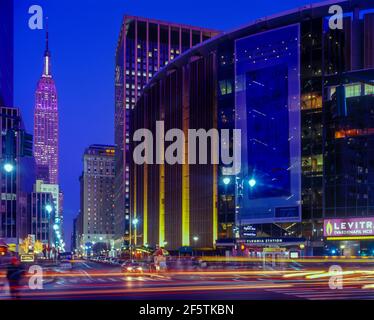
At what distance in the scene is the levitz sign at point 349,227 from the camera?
76188 mm

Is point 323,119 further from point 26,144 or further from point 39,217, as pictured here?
point 39,217

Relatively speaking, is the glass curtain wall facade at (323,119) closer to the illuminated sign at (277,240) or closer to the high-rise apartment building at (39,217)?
the illuminated sign at (277,240)

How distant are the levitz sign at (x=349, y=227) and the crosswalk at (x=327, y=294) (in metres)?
56.2

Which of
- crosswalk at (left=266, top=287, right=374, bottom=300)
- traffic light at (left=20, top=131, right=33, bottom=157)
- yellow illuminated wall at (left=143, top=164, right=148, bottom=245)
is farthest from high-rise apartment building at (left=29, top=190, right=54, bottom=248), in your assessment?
crosswalk at (left=266, top=287, right=374, bottom=300)

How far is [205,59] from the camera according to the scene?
349 feet

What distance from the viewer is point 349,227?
257 feet

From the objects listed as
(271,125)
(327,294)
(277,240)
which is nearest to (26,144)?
(327,294)

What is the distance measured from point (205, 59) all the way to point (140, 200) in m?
48.8

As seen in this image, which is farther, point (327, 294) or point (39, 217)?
point (39, 217)

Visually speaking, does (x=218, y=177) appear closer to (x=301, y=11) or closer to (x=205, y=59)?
(x=205, y=59)

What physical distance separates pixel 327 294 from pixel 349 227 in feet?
200

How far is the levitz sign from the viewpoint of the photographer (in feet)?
250
